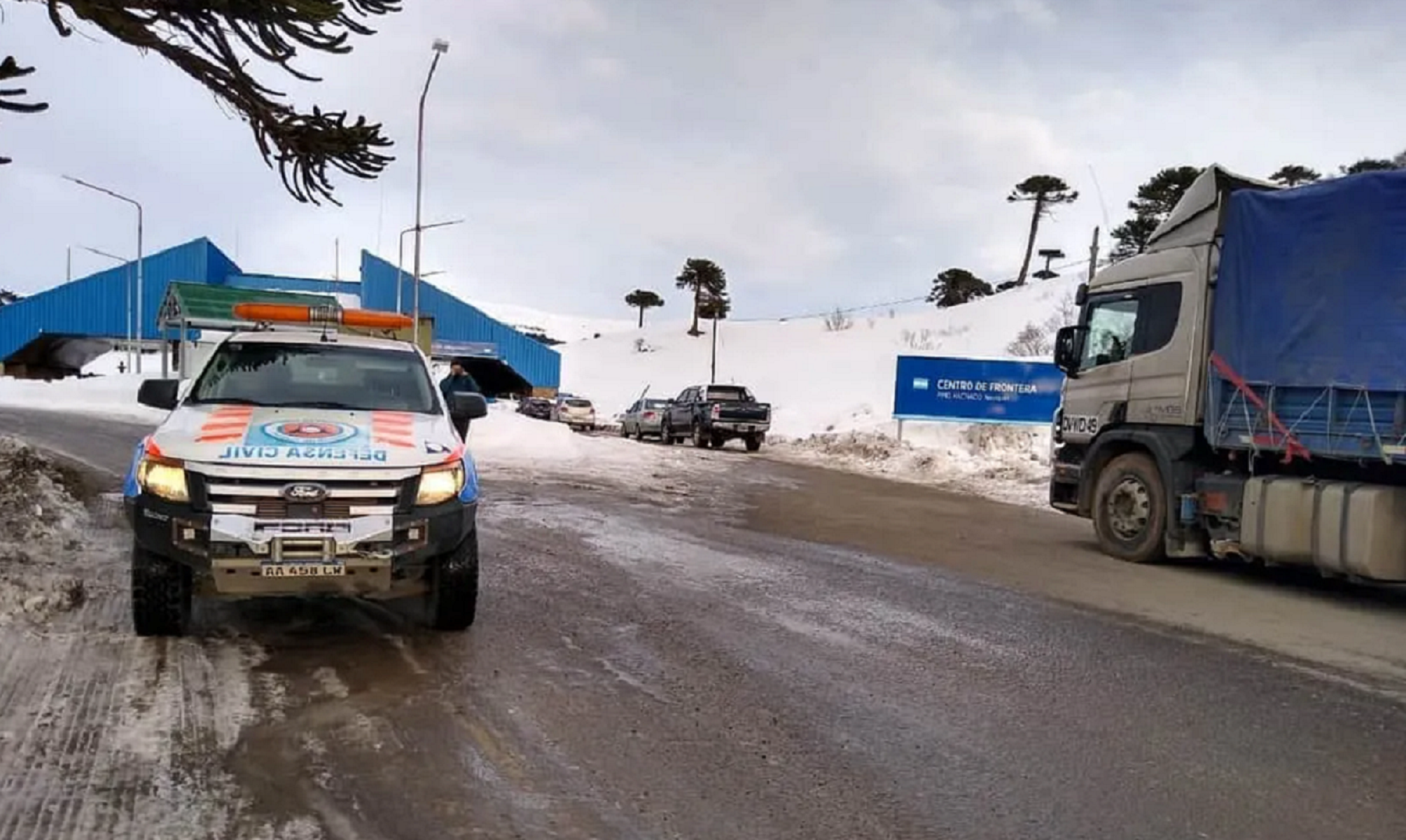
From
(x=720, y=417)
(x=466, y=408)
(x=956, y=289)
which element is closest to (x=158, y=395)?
(x=466, y=408)

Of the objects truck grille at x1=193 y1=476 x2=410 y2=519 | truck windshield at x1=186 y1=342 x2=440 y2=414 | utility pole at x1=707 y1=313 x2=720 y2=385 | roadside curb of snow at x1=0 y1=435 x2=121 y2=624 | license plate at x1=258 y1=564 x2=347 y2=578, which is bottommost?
roadside curb of snow at x1=0 y1=435 x2=121 y2=624

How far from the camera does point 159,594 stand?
568 centimetres

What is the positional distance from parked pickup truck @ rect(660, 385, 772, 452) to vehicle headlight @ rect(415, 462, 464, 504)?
2406 cm

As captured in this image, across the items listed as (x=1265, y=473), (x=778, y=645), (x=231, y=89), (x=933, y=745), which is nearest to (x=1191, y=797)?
(x=933, y=745)

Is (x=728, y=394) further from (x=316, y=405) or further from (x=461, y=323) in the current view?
(x=461, y=323)

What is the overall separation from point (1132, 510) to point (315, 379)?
316 inches

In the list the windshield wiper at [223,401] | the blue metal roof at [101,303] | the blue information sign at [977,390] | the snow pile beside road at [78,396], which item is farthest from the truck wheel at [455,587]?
the blue metal roof at [101,303]

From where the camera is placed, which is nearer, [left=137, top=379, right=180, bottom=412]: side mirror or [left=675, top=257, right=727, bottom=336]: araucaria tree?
[left=137, top=379, right=180, bottom=412]: side mirror

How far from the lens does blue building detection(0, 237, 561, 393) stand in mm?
50469

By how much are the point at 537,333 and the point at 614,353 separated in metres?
31.3

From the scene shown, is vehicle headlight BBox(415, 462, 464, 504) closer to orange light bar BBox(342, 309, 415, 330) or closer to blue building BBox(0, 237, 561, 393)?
orange light bar BBox(342, 309, 415, 330)

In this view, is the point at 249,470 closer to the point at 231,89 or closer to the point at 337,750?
the point at 337,750

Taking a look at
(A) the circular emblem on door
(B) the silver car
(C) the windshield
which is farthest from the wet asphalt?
(B) the silver car

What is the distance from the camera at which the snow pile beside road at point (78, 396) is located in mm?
33197
